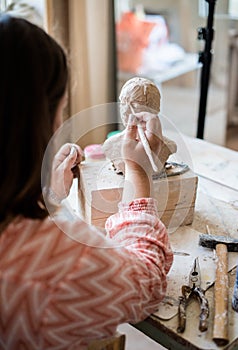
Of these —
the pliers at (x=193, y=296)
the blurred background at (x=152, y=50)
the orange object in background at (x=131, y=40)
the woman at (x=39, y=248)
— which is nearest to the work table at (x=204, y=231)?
the pliers at (x=193, y=296)

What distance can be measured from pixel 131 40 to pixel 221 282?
1860 millimetres

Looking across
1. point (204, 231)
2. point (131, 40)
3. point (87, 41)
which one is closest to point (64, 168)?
point (204, 231)

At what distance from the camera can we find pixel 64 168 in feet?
3.48

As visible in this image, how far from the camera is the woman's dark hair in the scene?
60cm

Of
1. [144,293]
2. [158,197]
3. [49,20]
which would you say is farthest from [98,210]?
[49,20]

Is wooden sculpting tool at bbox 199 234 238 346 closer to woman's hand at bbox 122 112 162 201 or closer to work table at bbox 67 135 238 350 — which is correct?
work table at bbox 67 135 238 350

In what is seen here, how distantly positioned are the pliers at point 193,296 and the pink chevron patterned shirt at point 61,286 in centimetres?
11

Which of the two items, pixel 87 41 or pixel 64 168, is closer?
pixel 64 168

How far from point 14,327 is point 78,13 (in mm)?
1576

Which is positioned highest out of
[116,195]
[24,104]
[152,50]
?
[24,104]

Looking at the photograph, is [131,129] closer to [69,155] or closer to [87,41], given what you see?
[69,155]

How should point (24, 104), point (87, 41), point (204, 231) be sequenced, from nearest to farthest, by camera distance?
1. point (24, 104)
2. point (204, 231)
3. point (87, 41)

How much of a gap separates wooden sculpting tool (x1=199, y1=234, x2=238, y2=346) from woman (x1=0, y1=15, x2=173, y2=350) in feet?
0.47

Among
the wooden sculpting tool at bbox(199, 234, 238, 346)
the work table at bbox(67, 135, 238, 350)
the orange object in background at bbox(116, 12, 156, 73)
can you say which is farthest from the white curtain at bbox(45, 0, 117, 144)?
the wooden sculpting tool at bbox(199, 234, 238, 346)
